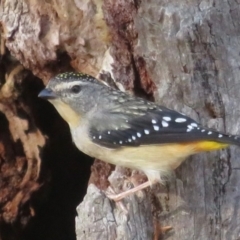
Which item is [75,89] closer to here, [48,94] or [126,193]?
[48,94]

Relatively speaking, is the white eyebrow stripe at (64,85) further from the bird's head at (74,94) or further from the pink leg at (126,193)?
the pink leg at (126,193)

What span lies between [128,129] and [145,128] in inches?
4.2

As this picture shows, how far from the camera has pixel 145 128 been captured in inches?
182

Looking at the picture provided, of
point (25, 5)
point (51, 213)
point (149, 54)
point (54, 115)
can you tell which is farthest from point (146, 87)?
point (51, 213)

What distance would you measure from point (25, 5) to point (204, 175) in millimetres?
1688

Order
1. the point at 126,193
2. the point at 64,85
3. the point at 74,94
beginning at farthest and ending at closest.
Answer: the point at 74,94 < the point at 64,85 < the point at 126,193

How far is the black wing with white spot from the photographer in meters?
4.48

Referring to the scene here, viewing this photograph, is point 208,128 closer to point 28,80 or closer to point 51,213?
point 28,80

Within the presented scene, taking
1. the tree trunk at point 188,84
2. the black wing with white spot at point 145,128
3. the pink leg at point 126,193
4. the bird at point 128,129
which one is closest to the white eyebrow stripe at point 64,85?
the bird at point 128,129

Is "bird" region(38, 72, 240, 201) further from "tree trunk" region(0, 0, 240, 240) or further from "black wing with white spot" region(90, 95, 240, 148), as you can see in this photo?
"tree trunk" region(0, 0, 240, 240)

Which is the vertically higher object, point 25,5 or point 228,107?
point 25,5

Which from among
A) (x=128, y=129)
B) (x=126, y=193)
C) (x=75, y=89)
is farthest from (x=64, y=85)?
(x=126, y=193)

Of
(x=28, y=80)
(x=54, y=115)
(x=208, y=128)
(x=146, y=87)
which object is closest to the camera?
(x=208, y=128)

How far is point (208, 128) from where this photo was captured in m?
4.59
